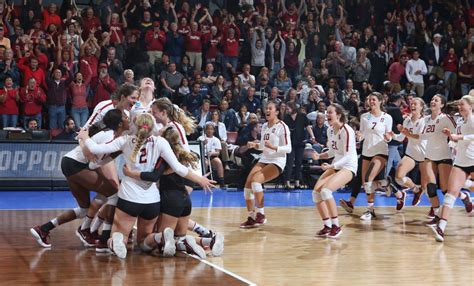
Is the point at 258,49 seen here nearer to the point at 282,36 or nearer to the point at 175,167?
the point at 282,36

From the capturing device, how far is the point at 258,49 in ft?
69.3

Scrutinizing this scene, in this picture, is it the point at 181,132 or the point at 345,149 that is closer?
the point at 181,132

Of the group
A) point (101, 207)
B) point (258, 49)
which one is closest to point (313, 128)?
point (258, 49)

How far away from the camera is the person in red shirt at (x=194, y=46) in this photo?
66.9 feet

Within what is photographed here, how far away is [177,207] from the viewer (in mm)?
8797

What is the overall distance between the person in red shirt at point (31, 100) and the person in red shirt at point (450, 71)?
11.6m

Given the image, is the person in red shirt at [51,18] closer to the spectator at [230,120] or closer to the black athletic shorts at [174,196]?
the spectator at [230,120]

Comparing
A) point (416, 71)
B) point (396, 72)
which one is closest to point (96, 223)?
point (396, 72)

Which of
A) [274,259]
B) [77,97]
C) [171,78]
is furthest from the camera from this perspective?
[171,78]

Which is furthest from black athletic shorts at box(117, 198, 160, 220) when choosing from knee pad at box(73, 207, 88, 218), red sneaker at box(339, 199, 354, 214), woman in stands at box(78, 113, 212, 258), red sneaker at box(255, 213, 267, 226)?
red sneaker at box(339, 199, 354, 214)

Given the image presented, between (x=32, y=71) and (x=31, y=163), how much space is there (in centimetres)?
255

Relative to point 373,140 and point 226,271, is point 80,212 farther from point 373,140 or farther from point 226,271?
point 373,140

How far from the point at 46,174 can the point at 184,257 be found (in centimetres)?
820

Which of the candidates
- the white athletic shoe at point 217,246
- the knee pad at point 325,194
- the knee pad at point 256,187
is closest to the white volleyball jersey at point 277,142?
the knee pad at point 256,187
